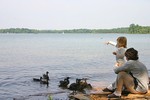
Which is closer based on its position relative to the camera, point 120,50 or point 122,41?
point 122,41

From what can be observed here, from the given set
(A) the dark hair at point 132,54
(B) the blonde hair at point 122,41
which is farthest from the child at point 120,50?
(A) the dark hair at point 132,54

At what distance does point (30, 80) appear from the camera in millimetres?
22547

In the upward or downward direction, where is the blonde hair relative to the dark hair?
upward

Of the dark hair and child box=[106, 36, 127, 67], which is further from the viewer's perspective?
child box=[106, 36, 127, 67]

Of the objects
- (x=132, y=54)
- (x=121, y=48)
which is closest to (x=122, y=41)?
(x=121, y=48)

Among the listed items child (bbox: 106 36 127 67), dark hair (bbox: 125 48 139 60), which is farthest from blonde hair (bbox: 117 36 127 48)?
dark hair (bbox: 125 48 139 60)

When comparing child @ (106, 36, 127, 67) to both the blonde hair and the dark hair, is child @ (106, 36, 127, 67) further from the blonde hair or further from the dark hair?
the dark hair

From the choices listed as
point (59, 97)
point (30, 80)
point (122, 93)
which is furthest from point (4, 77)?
point (122, 93)

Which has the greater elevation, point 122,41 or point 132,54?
point 122,41

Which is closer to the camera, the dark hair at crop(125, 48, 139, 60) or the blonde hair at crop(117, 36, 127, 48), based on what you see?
the dark hair at crop(125, 48, 139, 60)

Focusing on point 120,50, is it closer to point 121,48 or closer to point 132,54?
point 121,48

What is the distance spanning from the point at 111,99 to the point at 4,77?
16237 mm

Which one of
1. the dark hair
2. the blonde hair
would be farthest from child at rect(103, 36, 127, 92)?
the dark hair

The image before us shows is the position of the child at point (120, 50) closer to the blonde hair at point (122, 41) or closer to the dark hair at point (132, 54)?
the blonde hair at point (122, 41)
